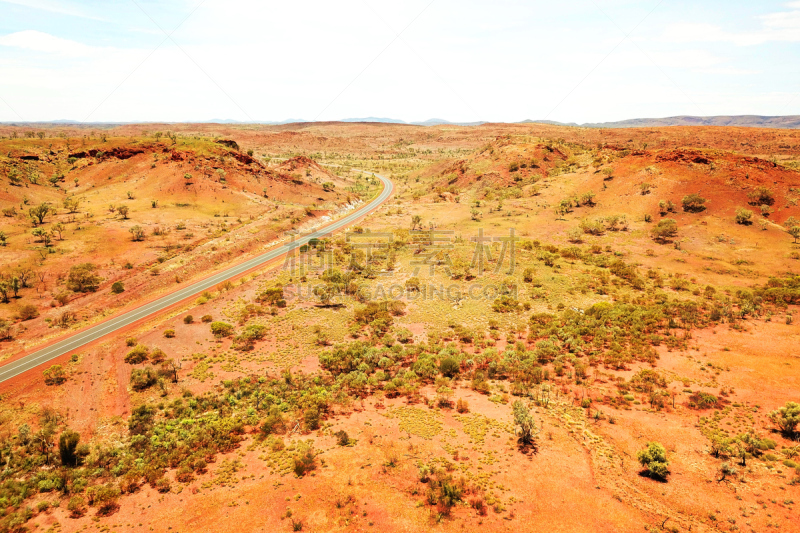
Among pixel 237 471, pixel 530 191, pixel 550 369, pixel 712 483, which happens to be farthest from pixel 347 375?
pixel 530 191

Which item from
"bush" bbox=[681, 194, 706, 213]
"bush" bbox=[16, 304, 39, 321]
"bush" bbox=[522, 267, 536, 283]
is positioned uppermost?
"bush" bbox=[681, 194, 706, 213]

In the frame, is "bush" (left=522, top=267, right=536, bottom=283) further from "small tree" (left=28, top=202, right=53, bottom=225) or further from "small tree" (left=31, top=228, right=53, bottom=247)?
"small tree" (left=28, top=202, right=53, bottom=225)

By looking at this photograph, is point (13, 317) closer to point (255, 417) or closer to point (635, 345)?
point (255, 417)

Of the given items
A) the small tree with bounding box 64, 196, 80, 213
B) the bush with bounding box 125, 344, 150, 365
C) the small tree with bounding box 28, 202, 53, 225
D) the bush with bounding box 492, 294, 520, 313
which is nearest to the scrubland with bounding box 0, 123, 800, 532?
the bush with bounding box 492, 294, 520, 313

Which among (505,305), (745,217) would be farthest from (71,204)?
(745,217)

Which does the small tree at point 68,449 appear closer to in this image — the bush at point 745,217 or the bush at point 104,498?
the bush at point 104,498

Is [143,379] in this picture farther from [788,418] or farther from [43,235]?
[43,235]
